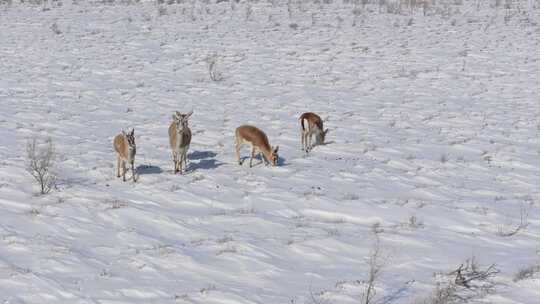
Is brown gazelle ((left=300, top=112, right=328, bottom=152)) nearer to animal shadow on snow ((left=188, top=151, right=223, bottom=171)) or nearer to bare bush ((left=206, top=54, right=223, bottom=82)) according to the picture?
animal shadow on snow ((left=188, top=151, right=223, bottom=171))

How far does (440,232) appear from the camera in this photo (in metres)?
10.2

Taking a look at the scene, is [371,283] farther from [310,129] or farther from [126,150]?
[310,129]

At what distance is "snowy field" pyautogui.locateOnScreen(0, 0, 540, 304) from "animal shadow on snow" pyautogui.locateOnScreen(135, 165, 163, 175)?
0.13ft

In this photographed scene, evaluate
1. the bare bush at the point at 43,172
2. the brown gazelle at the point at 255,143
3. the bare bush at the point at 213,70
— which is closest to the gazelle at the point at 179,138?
the brown gazelle at the point at 255,143

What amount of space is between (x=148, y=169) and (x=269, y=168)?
251 cm

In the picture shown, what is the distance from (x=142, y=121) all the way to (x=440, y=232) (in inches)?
368

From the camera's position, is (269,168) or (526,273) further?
(269,168)

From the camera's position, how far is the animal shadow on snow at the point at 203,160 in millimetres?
13523

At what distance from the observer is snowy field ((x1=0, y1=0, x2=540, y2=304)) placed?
8328 millimetres

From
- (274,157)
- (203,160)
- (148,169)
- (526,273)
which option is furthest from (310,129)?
(526,273)

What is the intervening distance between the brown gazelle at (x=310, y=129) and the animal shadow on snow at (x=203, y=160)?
222 centimetres

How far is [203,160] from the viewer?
14.1 metres

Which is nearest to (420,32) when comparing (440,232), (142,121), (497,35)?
(497,35)

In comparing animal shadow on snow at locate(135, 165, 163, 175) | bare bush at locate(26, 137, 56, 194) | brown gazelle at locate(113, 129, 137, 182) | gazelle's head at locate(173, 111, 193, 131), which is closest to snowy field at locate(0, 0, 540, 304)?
animal shadow on snow at locate(135, 165, 163, 175)
